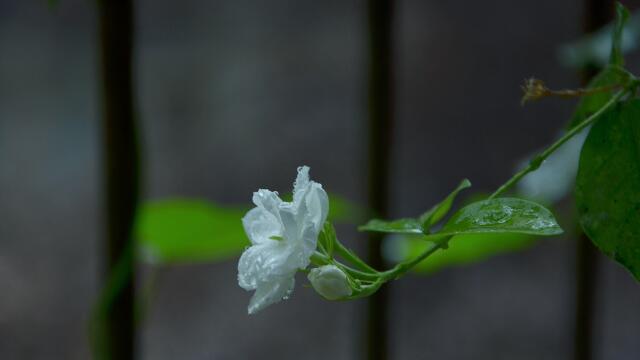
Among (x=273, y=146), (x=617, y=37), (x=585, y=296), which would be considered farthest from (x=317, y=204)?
(x=273, y=146)

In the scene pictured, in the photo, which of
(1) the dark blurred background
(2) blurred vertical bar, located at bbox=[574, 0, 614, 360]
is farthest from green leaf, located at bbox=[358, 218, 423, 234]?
(1) the dark blurred background

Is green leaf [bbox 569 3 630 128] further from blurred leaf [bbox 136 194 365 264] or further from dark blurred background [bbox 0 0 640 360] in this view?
dark blurred background [bbox 0 0 640 360]

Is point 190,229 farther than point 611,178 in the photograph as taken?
Yes

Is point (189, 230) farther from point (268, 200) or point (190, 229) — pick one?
point (268, 200)

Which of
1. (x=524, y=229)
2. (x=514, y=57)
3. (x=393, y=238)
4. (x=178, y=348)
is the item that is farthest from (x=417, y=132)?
(x=524, y=229)

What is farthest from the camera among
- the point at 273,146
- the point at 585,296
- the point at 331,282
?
the point at 273,146

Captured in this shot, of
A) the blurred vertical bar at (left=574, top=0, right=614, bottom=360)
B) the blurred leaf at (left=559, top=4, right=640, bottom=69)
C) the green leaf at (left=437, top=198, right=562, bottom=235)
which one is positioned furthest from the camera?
the blurred vertical bar at (left=574, top=0, right=614, bottom=360)

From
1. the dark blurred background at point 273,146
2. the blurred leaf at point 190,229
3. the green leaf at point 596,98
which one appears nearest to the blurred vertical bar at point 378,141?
the blurred leaf at point 190,229
